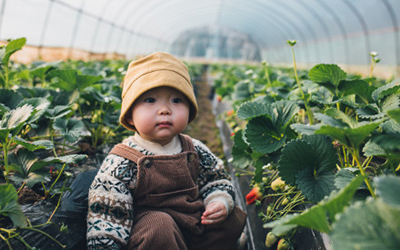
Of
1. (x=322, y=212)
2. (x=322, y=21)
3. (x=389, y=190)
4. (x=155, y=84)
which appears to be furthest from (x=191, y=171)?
(x=322, y=21)

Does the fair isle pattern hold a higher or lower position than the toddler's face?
lower

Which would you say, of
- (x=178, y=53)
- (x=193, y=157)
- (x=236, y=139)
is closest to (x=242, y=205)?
(x=236, y=139)

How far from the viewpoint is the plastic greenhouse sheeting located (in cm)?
912

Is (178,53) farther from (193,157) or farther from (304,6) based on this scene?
(193,157)

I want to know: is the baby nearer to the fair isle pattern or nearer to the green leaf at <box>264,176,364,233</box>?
the fair isle pattern

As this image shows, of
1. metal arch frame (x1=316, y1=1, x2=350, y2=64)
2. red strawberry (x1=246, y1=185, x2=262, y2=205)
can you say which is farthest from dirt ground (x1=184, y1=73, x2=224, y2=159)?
metal arch frame (x1=316, y1=1, x2=350, y2=64)

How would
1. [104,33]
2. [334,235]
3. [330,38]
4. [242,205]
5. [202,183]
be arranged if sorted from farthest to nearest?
1. [330,38]
2. [104,33]
3. [242,205]
4. [202,183]
5. [334,235]

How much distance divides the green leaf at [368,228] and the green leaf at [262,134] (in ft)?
2.49

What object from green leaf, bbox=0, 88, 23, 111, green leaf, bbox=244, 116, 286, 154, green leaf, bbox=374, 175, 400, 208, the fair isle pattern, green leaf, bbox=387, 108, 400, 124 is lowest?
the fair isle pattern

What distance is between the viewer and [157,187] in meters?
1.25

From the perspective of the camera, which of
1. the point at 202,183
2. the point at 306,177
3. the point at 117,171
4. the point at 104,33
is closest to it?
the point at 306,177

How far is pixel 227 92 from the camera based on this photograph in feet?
11.6

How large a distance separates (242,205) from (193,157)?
730 millimetres

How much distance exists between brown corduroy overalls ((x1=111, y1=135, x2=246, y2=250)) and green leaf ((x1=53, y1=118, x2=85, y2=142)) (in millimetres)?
337
